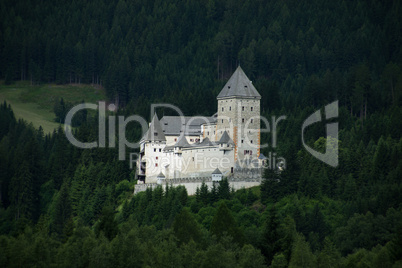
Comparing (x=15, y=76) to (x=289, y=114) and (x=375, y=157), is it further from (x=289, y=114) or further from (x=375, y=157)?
(x=375, y=157)

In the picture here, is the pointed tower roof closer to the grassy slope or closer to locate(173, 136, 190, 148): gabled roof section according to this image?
locate(173, 136, 190, 148): gabled roof section

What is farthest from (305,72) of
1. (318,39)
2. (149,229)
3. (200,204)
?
(149,229)

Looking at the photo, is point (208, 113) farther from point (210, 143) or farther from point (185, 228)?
point (185, 228)

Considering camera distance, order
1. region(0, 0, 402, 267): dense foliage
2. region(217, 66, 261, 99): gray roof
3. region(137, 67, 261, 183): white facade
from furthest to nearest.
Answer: region(217, 66, 261, 99): gray roof, region(137, 67, 261, 183): white facade, region(0, 0, 402, 267): dense foliage

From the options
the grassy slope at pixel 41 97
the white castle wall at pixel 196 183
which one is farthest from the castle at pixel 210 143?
the grassy slope at pixel 41 97

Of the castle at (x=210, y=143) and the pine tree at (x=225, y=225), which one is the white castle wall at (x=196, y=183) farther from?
the pine tree at (x=225, y=225)

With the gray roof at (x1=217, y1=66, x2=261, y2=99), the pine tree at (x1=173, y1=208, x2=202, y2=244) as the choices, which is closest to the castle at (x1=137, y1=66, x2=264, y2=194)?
the gray roof at (x1=217, y1=66, x2=261, y2=99)

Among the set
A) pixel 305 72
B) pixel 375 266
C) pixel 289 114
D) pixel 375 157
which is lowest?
pixel 375 266
